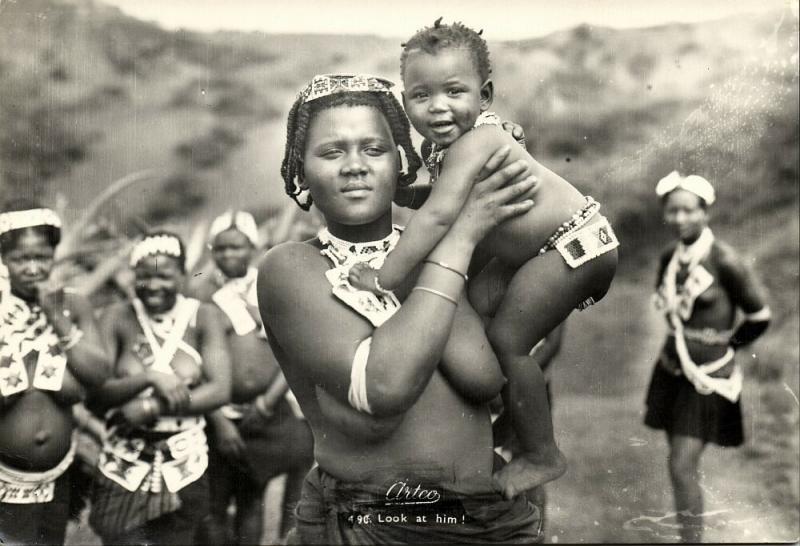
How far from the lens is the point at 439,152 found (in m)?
3.06

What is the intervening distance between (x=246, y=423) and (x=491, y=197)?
5.21 feet

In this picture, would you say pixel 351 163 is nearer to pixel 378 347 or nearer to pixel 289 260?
pixel 289 260

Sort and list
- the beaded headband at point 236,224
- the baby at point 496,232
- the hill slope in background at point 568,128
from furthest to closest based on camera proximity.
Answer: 1. the beaded headband at point 236,224
2. the hill slope in background at point 568,128
3. the baby at point 496,232

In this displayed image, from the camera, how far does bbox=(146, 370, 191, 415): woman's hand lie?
141 inches

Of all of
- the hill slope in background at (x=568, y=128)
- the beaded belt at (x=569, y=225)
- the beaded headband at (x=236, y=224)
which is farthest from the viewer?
the beaded headband at (x=236, y=224)

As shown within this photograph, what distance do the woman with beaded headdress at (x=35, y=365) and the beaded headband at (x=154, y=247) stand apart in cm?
29

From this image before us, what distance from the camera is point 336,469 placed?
10.2 ft

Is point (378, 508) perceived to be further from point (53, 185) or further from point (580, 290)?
point (53, 185)

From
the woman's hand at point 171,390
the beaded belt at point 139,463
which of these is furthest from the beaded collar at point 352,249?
the beaded belt at point 139,463

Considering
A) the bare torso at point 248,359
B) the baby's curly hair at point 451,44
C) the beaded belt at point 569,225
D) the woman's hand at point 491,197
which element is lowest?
the bare torso at point 248,359

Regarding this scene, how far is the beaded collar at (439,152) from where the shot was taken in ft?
9.95

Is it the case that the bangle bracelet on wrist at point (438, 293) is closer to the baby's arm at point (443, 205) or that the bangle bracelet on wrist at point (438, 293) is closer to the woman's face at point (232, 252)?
the baby's arm at point (443, 205)

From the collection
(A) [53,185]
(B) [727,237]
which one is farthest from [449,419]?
(A) [53,185]

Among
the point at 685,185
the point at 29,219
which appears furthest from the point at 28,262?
the point at 685,185
